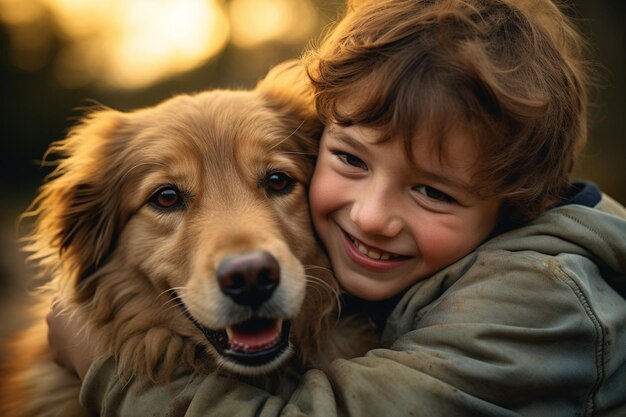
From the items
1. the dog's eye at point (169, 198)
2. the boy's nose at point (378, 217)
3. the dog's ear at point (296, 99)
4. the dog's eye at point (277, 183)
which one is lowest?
the dog's eye at point (169, 198)

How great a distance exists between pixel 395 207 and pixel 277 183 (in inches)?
26.3

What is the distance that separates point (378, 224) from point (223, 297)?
0.68 meters

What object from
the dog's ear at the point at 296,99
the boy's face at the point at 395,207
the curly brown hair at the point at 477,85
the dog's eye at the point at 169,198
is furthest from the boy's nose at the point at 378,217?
the dog's eye at the point at 169,198

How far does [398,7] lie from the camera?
2.65 m

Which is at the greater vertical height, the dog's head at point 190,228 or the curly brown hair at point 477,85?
the curly brown hair at point 477,85

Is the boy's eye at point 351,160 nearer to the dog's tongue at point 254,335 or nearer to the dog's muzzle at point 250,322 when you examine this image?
the dog's muzzle at point 250,322

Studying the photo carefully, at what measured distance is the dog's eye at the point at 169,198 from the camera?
9.14ft

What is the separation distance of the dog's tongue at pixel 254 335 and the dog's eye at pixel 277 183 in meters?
0.66

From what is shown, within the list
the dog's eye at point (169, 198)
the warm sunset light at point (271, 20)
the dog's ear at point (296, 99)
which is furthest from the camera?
the warm sunset light at point (271, 20)

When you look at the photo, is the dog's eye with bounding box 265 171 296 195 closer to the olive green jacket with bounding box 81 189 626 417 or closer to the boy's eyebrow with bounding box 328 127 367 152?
the boy's eyebrow with bounding box 328 127 367 152

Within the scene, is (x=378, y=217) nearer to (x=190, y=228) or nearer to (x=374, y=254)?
(x=374, y=254)

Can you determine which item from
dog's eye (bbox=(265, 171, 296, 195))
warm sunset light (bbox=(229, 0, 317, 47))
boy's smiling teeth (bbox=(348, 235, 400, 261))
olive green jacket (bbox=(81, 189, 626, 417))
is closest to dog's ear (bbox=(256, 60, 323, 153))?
dog's eye (bbox=(265, 171, 296, 195))

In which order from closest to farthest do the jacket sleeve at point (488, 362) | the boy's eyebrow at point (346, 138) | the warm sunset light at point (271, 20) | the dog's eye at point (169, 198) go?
the jacket sleeve at point (488, 362) → the boy's eyebrow at point (346, 138) → the dog's eye at point (169, 198) → the warm sunset light at point (271, 20)

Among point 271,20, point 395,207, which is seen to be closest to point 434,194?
point 395,207
